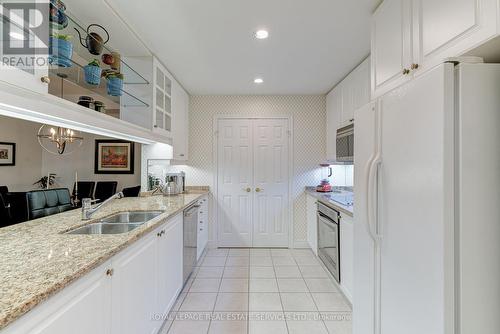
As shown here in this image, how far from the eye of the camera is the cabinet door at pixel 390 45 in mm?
1550

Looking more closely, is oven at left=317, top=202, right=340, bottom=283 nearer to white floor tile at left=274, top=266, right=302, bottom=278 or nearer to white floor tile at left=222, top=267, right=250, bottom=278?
white floor tile at left=274, top=266, right=302, bottom=278

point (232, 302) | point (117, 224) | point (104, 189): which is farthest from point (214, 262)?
point (104, 189)

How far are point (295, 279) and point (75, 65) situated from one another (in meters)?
2.98

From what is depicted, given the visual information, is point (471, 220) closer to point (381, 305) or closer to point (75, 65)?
point (381, 305)

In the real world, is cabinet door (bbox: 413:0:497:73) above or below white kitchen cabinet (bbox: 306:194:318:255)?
above

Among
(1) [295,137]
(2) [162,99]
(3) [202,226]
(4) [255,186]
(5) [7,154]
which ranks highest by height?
(2) [162,99]

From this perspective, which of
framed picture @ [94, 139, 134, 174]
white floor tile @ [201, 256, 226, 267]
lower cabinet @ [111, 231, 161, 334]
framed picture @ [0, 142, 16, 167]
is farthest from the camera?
framed picture @ [94, 139, 134, 174]

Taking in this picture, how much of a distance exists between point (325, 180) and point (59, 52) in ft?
11.6

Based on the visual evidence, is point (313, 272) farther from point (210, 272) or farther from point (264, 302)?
point (210, 272)

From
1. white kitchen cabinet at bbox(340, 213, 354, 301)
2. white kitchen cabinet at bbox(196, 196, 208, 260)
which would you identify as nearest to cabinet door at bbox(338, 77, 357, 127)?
white kitchen cabinet at bbox(340, 213, 354, 301)

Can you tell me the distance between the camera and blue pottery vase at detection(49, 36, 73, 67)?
1.43m

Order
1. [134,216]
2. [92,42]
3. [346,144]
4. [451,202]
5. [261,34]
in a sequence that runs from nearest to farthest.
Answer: [451,202], [92,42], [261,34], [134,216], [346,144]

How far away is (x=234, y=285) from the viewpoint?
285 centimetres

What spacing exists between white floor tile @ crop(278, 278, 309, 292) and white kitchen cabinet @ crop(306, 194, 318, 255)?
78cm
